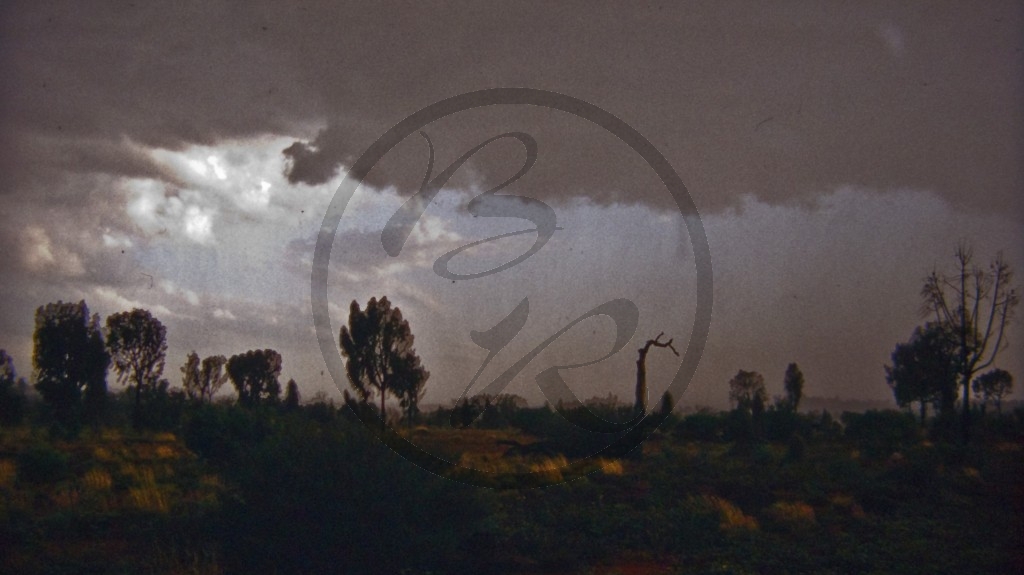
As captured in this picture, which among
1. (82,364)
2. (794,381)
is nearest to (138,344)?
(82,364)

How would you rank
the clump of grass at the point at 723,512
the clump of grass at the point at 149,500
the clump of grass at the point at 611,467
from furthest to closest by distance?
Result: the clump of grass at the point at 611,467
the clump of grass at the point at 723,512
the clump of grass at the point at 149,500

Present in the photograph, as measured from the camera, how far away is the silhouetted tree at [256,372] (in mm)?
66375

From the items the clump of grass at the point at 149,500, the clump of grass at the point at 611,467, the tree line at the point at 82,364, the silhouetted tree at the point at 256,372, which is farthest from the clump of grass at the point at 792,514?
the silhouetted tree at the point at 256,372

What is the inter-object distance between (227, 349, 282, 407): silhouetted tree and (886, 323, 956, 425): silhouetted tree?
2054 inches

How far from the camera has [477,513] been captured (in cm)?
1251

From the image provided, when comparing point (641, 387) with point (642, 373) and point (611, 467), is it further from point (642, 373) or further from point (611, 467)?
point (611, 467)

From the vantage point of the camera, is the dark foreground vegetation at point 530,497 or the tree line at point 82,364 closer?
the dark foreground vegetation at point 530,497

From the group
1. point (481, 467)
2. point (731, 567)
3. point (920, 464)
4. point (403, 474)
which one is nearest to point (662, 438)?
point (920, 464)

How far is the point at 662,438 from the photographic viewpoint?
3441cm

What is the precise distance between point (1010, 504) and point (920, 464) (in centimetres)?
331

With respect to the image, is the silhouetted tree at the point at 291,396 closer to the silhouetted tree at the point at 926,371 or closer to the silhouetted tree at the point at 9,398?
the silhouetted tree at the point at 9,398

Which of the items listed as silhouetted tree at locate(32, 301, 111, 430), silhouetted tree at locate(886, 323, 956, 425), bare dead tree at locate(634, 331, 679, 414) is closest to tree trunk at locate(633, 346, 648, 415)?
bare dead tree at locate(634, 331, 679, 414)

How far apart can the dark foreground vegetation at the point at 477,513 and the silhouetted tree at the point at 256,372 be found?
4157 cm

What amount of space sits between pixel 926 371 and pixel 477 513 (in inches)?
1690
